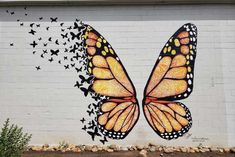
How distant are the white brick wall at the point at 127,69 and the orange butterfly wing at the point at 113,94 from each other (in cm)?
14

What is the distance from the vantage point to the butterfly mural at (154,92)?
4977mm

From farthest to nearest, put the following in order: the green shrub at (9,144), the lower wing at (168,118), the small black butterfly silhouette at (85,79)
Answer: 1. the small black butterfly silhouette at (85,79)
2. the lower wing at (168,118)
3. the green shrub at (9,144)

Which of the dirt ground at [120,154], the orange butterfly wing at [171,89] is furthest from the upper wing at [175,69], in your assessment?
the dirt ground at [120,154]

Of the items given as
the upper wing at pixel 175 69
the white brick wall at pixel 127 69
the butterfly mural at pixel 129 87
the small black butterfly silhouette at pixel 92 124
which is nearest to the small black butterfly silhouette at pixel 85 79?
the butterfly mural at pixel 129 87

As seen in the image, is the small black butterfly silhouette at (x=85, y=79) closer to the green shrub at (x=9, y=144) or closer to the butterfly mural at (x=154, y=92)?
the butterfly mural at (x=154, y=92)

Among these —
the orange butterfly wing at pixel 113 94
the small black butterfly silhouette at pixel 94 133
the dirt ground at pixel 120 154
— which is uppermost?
the orange butterfly wing at pixel 113 94

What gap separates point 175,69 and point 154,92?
0.60 metres

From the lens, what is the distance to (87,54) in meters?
5.11

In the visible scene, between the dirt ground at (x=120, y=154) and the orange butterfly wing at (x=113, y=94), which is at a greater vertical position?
the orange butterfly wing at (x=113, y=94)

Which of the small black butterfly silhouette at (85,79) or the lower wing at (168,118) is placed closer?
the lower wing at (168,118)

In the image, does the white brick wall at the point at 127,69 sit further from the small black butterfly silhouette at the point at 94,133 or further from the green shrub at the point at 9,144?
the green shrub at the point at 9,144

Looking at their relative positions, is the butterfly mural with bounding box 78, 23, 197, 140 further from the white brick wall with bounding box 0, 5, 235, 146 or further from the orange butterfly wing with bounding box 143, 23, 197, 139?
the white brick wall with bounding box 0, 5, 235, 146

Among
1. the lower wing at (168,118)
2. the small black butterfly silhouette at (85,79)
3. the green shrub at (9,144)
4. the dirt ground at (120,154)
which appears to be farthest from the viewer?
the small black butterfly silhouette at (85,79)

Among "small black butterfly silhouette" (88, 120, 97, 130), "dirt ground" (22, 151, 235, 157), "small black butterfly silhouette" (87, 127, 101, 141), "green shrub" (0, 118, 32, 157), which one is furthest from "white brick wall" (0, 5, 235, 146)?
"green shrub" (0, 118, 32, 157)
